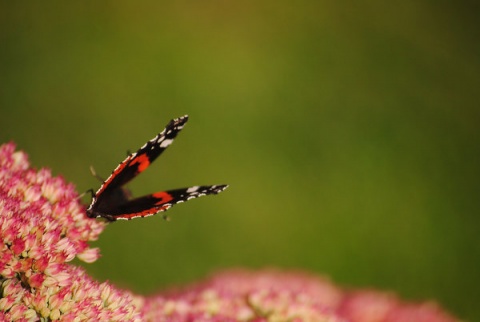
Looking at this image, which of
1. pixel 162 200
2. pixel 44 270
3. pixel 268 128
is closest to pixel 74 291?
pixel 44 270

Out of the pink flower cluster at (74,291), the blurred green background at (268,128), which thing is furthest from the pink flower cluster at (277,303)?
the blurred green background at (268,128)

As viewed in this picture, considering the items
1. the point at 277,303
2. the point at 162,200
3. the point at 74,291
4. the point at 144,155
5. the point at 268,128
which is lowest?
the point at 74,291

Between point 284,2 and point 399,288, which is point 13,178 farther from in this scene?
point 284,2

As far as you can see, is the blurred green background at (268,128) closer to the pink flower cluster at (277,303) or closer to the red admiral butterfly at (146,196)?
the pink flower cluster at (277,303)

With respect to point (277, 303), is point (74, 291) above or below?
below

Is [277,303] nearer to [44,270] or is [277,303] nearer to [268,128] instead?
[44,270]

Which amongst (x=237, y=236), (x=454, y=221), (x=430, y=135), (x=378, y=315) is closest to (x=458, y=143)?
(x=430, y=135)

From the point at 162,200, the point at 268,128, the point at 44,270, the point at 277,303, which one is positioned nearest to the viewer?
the point at 44,270
